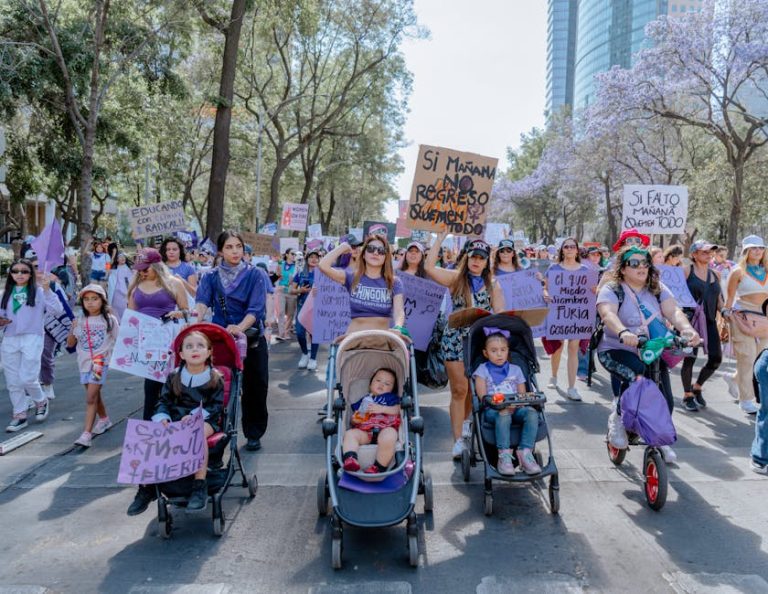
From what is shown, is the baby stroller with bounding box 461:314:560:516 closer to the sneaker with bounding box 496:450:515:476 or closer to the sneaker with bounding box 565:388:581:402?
the sneaker with bounding box 496:450:515:476

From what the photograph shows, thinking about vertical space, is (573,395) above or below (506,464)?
below

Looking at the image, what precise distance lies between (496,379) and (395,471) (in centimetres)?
134

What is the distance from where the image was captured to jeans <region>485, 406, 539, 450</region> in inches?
185

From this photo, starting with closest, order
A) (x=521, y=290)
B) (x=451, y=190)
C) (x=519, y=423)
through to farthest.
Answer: (x=519, y=423), (x=521, y=290), (x=451, y=190)

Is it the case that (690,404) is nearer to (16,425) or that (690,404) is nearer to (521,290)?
(521,290)

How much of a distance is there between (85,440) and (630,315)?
4.92 metres

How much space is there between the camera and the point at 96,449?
612cm

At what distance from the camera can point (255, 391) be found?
19.7ft

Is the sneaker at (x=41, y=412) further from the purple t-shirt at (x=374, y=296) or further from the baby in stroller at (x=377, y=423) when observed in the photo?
the baby in stroller at (x=377, y=423)

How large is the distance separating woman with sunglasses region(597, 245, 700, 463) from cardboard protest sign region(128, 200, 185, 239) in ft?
31.5

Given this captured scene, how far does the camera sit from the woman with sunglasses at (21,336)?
6766 mm

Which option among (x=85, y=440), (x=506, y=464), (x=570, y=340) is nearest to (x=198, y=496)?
(x=506, y=464)

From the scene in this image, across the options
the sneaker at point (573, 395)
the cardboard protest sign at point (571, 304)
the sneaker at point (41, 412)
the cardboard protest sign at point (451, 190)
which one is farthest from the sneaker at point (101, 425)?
the sneaker at point (573, 395)

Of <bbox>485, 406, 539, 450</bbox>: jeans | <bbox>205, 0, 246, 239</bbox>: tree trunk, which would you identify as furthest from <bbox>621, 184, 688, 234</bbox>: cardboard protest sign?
<bbox>205, 0, 246, 239</bbox>: tree trunk
